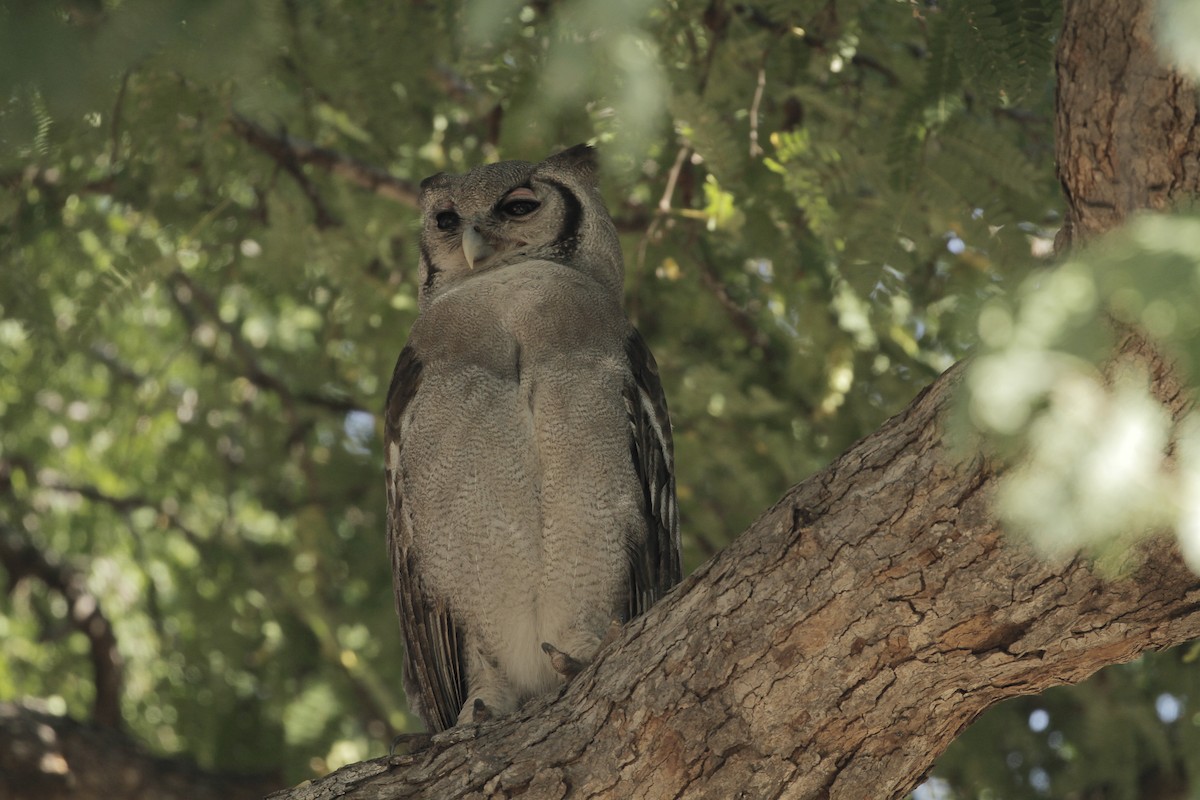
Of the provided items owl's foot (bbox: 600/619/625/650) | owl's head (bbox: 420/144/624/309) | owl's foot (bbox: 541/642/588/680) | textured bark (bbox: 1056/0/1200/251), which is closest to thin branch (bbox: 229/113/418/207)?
owl's head (bbox: 420/144/624/309)

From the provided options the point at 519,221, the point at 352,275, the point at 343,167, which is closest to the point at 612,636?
the point at 519,221

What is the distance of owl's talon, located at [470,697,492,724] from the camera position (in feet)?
10.7

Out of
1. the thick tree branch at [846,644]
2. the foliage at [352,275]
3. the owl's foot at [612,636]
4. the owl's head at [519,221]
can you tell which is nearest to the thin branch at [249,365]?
the foliage at [352,275]

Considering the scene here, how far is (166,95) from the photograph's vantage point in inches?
146

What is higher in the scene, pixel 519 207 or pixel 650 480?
pixel 519 207

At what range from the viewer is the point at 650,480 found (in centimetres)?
353

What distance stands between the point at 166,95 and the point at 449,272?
0.98 m

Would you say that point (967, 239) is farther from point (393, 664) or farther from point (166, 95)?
point (393, 664)

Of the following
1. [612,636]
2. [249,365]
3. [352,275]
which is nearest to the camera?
[612,636]

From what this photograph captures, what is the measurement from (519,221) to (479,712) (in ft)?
5.00

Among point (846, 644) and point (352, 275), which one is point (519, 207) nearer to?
point (352, 275)

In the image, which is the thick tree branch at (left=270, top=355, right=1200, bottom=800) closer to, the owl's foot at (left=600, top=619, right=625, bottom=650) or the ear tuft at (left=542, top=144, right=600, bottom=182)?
the owl's foot at (left=600, top=619, right=625, bottom=650)

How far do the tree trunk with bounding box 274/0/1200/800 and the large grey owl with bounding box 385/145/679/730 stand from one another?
0.60 metres

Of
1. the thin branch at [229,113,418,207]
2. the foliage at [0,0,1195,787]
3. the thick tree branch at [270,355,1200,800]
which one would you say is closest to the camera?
the thick tree branch at [270,355,1200,800]
